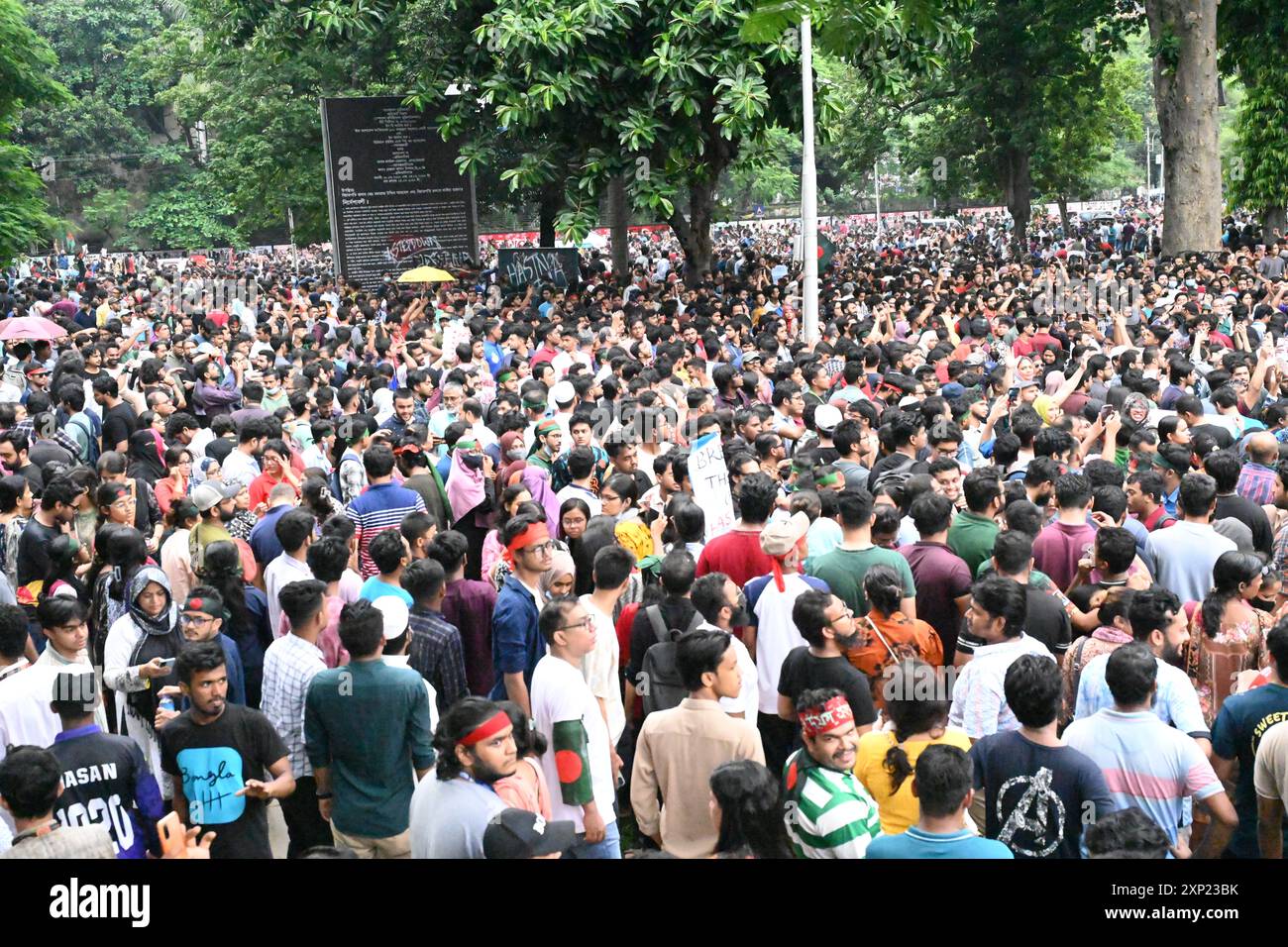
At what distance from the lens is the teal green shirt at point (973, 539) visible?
6383 millimetres

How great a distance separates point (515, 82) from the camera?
17375mm

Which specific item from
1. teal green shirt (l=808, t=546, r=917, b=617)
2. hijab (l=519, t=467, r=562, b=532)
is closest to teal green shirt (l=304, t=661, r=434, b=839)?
teal green shirt (l=808, t=546, r=917, b=617)

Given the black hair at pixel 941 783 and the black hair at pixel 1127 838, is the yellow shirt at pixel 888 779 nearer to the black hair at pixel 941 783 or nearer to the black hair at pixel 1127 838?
the black hair at pixel 941 783

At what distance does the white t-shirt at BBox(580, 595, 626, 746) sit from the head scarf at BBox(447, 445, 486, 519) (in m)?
2.74

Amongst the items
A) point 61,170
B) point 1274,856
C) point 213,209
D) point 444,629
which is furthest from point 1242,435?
point 61,170

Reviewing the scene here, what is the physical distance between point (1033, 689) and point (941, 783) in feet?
2.42

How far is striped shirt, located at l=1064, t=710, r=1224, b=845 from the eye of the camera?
14.1 feet

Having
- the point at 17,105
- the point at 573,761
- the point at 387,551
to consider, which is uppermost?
the point at 17,105

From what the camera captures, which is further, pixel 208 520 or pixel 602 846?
pixel 208 520

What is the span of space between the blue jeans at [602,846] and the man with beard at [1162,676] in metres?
1.71

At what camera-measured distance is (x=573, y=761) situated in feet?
15.5

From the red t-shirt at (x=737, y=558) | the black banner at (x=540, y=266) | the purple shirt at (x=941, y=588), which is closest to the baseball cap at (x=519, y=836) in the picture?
the red t-shirt at (x=737, y=558)

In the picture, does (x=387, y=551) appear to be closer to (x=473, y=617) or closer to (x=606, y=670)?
(x=473, y=617)

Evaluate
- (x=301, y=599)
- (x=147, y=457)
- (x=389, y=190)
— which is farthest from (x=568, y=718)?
(x=389, y=190)
